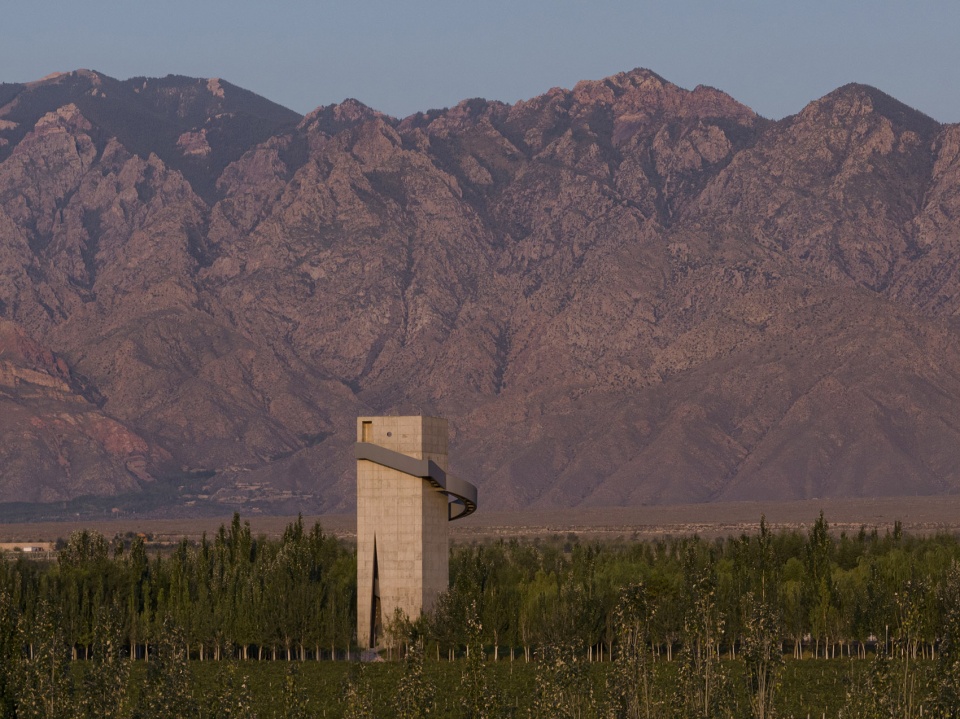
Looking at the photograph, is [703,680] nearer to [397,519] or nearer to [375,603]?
[397,519]

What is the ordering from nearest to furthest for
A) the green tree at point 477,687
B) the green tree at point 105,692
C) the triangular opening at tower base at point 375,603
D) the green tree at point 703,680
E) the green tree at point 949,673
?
the green tree at point 949,673, the green tree at point 477,687, the green tree at point 703,680, the green tree at point 105,692, the triangular opening at tower base at point 375,603

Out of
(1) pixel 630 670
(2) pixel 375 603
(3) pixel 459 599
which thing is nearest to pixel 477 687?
(1) pixel 630 670

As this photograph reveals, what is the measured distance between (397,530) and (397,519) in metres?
0.70

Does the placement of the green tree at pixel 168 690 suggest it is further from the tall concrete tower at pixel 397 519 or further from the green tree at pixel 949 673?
the tall concrete tower at pixel 397 519

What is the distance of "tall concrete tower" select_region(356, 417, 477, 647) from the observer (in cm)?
11338

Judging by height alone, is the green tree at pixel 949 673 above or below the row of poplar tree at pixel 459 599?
above

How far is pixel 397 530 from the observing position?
113938mm

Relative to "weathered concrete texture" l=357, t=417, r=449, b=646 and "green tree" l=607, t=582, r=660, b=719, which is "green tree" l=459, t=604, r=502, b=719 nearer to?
"green tree" l=607, t=582, r=660, b=719

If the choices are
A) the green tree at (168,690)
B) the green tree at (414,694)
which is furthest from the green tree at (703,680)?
the green tree at (168,690)

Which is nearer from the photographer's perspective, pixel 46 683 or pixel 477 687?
pixel 477 687

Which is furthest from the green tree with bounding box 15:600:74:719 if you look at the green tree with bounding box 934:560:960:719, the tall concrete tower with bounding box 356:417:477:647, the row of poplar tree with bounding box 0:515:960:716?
the tall concrete tower with bounding box 356:417:477:647

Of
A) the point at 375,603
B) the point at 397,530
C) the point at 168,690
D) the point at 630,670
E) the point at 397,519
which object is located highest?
the point at 397,519

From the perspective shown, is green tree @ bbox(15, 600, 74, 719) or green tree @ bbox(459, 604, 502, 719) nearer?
green tree @ bbox(459, 604, 502, 719)

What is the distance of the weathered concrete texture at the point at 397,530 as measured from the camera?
372 feet
